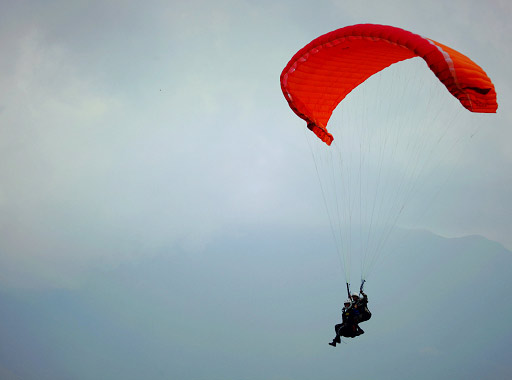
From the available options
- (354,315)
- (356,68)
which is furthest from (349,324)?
(356,68)

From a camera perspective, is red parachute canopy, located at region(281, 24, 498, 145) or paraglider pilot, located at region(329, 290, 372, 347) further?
paraglider pilot, located at region(329, 290, 372, 347)

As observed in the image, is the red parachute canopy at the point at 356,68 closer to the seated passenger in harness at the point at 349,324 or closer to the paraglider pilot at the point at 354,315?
the paraglider pilot at the point at 354,315

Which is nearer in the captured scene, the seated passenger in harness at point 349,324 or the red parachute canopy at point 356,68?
the red parachute canopy at point 356,68

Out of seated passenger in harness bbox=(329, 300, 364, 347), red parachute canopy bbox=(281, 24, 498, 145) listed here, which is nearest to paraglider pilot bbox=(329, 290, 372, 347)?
seated passenger in harness bbox=(329, 300, 364, 347)

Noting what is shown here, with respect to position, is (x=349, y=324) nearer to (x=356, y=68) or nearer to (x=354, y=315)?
(x=354, y=315)

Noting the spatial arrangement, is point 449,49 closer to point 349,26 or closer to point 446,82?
point 446,82

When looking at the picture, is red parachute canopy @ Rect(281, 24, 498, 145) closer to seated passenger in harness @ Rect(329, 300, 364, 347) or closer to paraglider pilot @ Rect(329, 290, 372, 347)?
paraglider pilot @ Rect(329, 290, 372, 347)

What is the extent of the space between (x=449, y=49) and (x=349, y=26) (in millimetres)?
2592

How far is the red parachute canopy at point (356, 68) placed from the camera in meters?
11.3

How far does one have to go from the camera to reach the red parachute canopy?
37.1 ft

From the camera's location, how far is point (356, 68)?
15383mm

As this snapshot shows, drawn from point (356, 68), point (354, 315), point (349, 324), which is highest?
point (356, 68)

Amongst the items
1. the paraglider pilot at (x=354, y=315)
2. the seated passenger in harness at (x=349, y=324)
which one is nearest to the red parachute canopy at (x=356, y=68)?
the paraglider pilot at (x=354, y=315)

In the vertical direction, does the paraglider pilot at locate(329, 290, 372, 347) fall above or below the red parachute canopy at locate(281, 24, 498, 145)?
below
